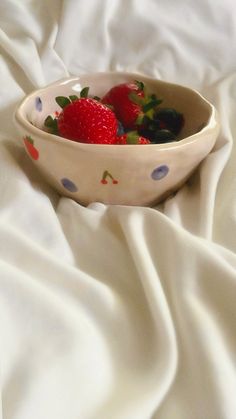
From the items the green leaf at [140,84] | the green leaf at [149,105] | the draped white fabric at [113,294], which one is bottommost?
the green leaf at [149,105]

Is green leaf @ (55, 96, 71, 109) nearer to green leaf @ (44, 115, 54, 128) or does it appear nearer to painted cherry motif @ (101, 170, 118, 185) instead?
green leaf @ (44, 115, 54, 128)

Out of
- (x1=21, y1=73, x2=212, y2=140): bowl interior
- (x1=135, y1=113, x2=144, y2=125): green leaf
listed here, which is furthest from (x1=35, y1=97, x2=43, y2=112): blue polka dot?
(x1=135, y1=113, x2=144, y2=125): green leaf

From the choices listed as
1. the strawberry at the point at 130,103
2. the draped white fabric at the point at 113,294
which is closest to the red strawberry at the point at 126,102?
the strawberry at the point at 130,103

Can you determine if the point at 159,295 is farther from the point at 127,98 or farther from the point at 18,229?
the point at 127,98

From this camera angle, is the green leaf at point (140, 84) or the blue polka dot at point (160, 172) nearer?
the blue polka dot at point (160, 172)

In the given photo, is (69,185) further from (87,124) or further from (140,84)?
(140,84)

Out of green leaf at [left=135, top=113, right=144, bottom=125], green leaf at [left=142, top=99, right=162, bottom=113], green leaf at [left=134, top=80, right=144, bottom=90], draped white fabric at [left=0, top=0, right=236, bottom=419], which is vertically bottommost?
green leaf at [left=142, top=99, right=162, bottom=113]

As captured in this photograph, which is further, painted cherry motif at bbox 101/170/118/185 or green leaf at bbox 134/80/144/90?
green leaf at bbox 134/80/144/90

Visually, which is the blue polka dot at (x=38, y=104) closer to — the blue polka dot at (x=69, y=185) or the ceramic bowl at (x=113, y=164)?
the ceramic bowl at (x=113, y=164)
